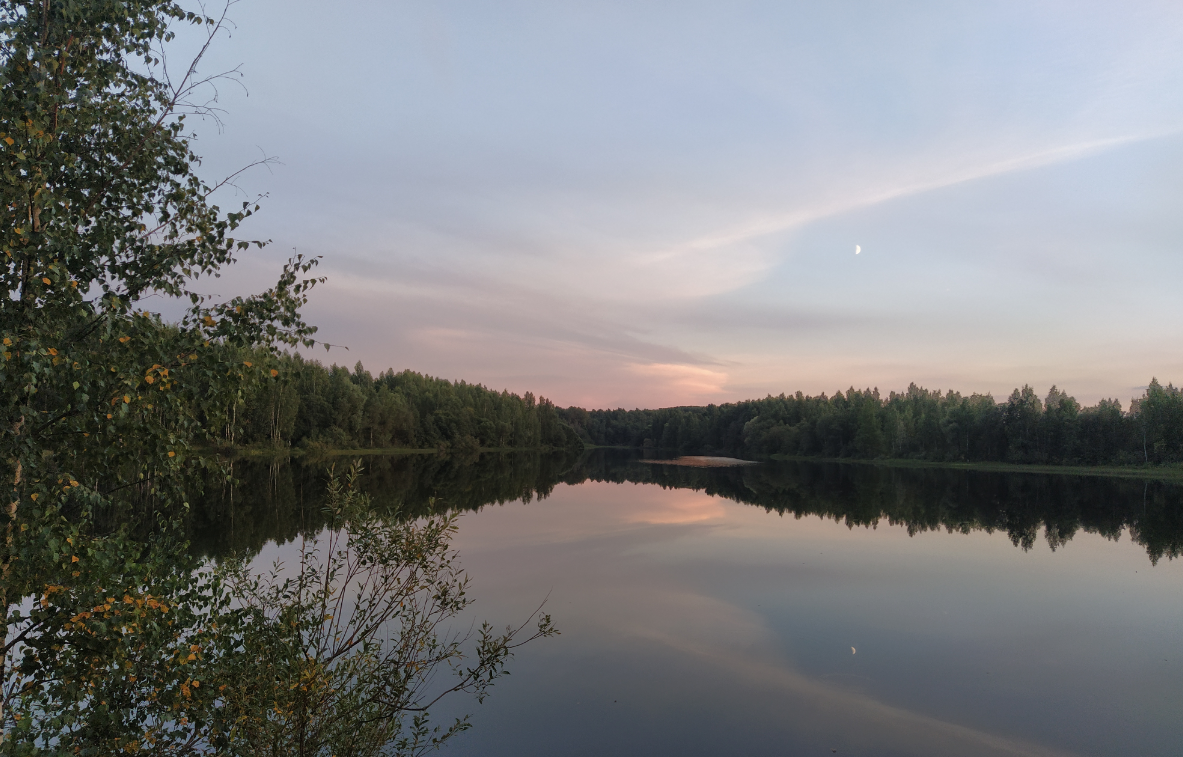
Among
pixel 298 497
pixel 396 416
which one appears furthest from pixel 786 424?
pixel 298 497

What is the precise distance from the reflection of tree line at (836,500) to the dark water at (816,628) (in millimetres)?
334

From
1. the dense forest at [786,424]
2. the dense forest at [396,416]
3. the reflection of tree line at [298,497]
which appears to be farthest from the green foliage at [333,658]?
the dense forest at [396,416]

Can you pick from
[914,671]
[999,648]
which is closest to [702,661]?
[914,671]

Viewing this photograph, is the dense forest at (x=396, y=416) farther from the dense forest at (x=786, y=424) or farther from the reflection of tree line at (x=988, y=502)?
the reflection of tree line at (x=988, y=502)

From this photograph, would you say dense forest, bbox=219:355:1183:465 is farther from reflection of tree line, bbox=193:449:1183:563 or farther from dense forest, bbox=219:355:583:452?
reflection of tree line, bbox=193:449:1183:563

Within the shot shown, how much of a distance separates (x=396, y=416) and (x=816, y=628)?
81.2 meters

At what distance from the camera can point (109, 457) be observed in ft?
12.8

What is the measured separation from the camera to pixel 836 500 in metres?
38.0

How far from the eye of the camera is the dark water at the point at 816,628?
8383 millimetres

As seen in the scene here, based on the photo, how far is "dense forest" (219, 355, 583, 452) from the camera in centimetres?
6706

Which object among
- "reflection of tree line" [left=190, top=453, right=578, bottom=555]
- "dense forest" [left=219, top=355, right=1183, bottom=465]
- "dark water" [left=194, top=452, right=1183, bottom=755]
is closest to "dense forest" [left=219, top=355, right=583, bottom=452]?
"dense forest" [left=219, top=355, right=1183, bottom=465]

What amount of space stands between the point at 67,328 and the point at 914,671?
1180cm

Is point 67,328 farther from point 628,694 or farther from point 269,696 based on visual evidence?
point 628,694

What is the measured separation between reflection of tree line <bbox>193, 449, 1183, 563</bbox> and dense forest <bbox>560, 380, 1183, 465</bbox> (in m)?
13.1
